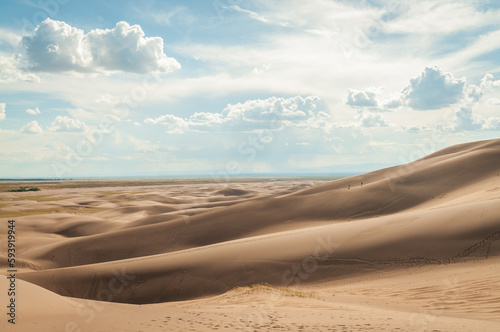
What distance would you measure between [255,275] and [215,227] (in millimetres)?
13171

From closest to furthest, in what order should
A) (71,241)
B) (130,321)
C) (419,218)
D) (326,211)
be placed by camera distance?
1. (130,321)
2. (419,218)
3. (71,241)
4. (326,211)

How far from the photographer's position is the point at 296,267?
15.9 m

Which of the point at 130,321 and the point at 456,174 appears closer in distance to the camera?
the point at 130,321

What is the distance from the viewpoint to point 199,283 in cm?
1580

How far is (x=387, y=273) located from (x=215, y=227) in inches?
662

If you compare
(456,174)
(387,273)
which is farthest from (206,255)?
(456,174)

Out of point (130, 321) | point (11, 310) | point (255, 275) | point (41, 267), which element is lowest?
point (41, 267)

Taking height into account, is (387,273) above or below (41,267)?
above

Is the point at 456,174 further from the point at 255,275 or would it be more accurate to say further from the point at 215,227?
the point at 255,275

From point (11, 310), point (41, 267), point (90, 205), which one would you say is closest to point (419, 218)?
point (11, 310)

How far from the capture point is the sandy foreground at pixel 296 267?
8.23 meters

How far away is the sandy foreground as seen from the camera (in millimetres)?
8234

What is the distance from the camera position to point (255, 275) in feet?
51.7

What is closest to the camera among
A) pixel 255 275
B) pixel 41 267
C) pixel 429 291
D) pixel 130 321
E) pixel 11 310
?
pixel 11 310
